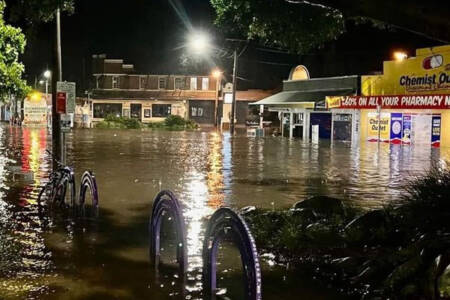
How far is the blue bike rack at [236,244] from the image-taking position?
5418mm

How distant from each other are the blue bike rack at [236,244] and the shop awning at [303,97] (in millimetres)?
33783

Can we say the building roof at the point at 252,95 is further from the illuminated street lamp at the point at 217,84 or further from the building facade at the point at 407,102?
the building facade at the point at 407,102

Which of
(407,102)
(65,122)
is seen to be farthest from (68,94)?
(407,102)

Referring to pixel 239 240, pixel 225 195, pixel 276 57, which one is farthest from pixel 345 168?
pixel 276 57

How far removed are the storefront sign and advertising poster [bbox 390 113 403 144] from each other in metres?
1.29

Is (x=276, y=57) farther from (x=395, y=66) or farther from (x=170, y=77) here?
(x=395, y=66)

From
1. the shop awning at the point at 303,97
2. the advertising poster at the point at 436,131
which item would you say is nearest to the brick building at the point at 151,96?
the shop awning at the point at 303,97

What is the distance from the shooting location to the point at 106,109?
7438 centimetres

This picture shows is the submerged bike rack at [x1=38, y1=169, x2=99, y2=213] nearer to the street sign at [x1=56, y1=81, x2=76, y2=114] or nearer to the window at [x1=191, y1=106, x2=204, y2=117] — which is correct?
the street sign at [x1=56, y1=81, x2=76, y2=114]

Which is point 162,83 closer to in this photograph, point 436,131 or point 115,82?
point 115,82

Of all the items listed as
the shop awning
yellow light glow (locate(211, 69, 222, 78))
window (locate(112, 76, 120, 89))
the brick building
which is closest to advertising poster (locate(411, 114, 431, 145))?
the shop awning

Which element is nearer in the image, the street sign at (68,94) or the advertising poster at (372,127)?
the street sign at (68,94)

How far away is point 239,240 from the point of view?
5797 mm

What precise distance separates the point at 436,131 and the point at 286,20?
83.6 feet
